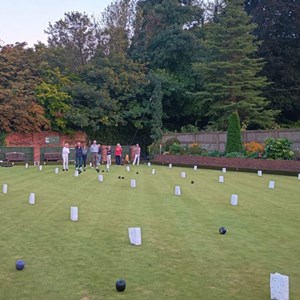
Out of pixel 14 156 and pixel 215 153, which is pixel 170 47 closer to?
pixel 215 153

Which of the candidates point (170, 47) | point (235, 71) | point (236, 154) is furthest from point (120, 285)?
point (170, 47)

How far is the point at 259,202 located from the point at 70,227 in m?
5.93

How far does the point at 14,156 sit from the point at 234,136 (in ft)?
60.0

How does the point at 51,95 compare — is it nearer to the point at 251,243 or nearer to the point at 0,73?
the point at 0,73

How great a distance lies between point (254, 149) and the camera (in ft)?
93.6

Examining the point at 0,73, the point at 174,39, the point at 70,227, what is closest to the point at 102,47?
the point at 174,39

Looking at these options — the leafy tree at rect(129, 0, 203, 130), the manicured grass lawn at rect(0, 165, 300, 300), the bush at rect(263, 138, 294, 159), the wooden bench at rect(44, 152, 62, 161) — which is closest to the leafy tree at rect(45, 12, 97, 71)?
the leafy tree at rect(129, 0, 203, 130)

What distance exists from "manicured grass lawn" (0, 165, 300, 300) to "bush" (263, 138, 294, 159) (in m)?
13.6

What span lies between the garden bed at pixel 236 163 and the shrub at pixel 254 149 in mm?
942

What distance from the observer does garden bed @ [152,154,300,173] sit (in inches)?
971

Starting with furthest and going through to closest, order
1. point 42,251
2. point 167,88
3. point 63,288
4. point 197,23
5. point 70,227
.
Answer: point 197,23
point 167,88
point 70,227
point 42,251
point 63,288

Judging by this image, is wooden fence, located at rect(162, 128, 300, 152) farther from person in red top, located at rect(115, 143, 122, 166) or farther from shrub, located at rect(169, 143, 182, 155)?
person in red top, located at rect(115, 143, 122, 166)

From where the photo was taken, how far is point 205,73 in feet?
130

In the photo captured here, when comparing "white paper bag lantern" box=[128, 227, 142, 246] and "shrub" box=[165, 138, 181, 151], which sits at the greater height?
"shrub" box=[165, 138, 181, 151]
